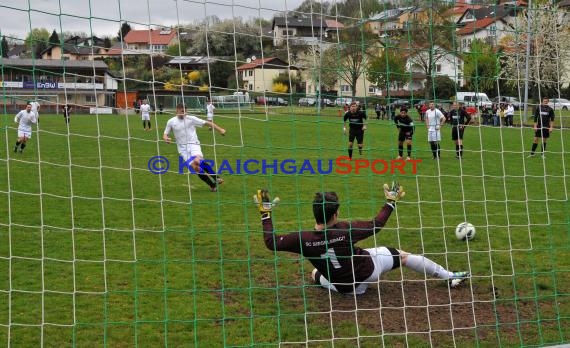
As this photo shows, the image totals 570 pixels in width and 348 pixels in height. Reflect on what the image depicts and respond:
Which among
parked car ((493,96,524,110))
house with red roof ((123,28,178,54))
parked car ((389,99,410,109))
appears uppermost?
house with red roof ((123,28,178,54))

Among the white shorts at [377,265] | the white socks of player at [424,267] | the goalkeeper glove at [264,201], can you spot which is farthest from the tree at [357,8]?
the white socks of player at [424,267]

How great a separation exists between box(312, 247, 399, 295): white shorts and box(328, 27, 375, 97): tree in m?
1.60

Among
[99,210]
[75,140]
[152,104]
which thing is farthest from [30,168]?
[152,104]

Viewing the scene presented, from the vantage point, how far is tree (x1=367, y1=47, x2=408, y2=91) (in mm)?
6602

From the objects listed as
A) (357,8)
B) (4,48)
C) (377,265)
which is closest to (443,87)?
(357,8)

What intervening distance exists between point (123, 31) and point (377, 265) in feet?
11.1

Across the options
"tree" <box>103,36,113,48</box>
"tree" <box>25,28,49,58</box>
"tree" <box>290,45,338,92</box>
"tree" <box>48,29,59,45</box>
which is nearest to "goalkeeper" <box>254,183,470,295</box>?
"tree" <box>290,45,338,92</box>

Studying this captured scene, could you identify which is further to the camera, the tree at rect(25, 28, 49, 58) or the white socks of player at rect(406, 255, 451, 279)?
the white socks of player at rect(406, 255, 451, 279)

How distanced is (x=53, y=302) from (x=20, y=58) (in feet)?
7.65

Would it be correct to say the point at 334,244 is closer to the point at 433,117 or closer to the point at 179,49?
the point at 179,49

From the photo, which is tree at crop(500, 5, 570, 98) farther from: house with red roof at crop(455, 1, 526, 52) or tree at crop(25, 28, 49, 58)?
tree at crop(25, 28, 49, 58)

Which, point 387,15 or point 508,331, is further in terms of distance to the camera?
Answer: point 387,15

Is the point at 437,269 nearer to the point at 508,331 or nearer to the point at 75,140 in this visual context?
the point at 508,331

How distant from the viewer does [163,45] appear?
647 centimetres
